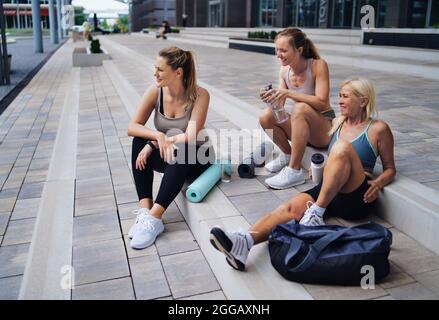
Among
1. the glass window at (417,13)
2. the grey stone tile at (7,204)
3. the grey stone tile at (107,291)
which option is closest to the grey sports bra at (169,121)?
the grey stone tile at (107,291)

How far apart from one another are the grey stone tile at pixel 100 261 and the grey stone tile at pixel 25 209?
983 millimetres

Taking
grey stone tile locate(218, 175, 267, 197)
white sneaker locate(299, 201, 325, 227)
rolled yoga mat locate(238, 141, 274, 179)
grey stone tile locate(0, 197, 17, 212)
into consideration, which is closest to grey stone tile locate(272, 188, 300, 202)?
grey stone tile locate(218, 175, 267, 197)

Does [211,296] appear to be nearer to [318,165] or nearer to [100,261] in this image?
[100,261]

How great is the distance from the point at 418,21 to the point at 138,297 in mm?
17108

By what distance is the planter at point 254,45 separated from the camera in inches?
670

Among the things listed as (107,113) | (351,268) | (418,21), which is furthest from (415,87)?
(418,21)

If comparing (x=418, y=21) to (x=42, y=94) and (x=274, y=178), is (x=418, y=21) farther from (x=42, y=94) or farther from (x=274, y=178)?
(x=274, y=178)

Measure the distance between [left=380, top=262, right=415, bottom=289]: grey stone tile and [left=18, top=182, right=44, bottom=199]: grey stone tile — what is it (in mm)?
3132

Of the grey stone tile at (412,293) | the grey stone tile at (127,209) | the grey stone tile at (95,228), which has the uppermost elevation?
the grey stone tile at (412,293)

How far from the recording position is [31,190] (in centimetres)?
436

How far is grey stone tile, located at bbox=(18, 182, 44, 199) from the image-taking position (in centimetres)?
421

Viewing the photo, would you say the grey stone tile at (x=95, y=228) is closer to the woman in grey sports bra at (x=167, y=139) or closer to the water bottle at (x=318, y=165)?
the woman in grey sports bra at (x=167, y=139)

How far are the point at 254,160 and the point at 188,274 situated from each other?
5.62 feet

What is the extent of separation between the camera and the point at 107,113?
7445 millimetres
